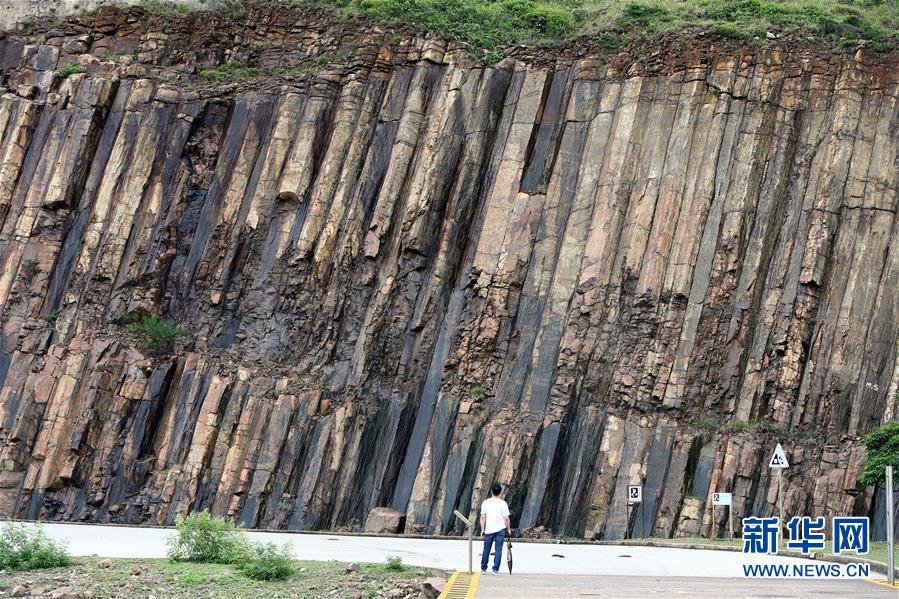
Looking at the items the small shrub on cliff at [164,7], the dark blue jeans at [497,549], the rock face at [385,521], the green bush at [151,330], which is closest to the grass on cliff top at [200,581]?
the dark blue jeans at [497,549]

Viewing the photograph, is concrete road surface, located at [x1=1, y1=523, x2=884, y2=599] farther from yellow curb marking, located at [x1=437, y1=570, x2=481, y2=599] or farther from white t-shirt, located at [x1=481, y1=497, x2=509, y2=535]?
white t-shirt, located at [x1=481, y1=497, x2=509, y2=535]

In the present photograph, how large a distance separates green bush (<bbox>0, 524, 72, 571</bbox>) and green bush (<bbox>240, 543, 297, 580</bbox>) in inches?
125

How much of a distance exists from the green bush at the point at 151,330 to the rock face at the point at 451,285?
0.46m

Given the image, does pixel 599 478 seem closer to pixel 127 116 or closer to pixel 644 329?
pixel 644 329

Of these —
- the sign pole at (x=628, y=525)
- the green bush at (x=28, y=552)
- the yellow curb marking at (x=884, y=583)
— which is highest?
the sign pole at (x=628, y=525)

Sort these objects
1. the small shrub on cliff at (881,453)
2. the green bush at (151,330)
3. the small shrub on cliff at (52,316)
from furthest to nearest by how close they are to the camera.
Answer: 1. the small shrub on cliff at (52,316)
2. the green bush at (151,330)
3. the small shrub on cliff at (881,453)

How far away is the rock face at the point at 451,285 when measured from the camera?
31484 millimetres

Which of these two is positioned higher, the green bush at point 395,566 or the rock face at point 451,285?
the rock face at point 451,285

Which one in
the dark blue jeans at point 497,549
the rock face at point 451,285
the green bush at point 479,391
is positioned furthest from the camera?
the green bush at point 479,391

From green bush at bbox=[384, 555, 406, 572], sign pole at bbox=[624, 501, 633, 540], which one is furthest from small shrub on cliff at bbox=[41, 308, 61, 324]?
green bush at bbox=[384, 555, 406, 572]

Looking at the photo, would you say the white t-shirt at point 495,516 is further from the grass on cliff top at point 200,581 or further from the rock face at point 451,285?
the rock face at point 451,285

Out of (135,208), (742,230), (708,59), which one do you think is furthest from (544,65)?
(135,208)

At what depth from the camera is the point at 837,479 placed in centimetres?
2864

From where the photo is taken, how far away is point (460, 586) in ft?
47.6
